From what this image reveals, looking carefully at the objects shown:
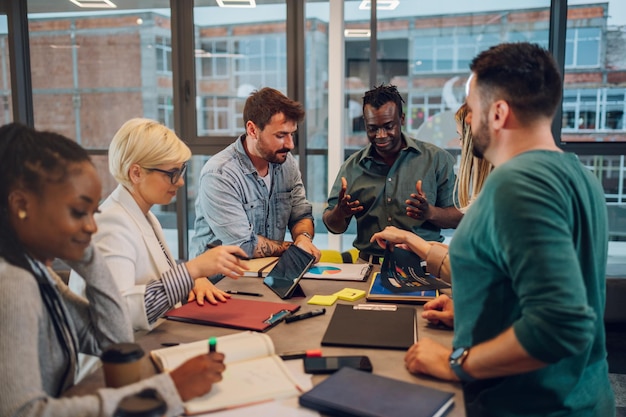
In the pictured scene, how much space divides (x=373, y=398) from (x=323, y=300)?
76 centimetres

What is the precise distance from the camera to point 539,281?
1035mm

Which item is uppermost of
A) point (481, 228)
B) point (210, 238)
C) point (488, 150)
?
point (488, 150)

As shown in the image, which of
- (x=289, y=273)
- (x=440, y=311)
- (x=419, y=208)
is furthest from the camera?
(x=419, y=208)

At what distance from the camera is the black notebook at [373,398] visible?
108cm

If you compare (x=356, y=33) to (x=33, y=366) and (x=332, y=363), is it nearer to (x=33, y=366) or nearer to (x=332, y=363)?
(x=332, y=363)

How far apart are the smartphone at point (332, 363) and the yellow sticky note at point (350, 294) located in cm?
55

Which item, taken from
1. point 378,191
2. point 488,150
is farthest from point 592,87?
point 488,150

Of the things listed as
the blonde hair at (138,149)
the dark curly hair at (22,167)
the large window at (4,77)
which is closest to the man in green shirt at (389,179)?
the blonde hair at (138,149)

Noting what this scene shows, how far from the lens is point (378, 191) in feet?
9.68

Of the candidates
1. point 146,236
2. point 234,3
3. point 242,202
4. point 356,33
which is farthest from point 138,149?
point 234,3

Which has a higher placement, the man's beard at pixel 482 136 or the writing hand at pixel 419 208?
the man's beard at pixel 482 136

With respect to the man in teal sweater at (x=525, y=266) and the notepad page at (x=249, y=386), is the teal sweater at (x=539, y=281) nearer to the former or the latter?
the man in teal sweater at (x=525, y=266)

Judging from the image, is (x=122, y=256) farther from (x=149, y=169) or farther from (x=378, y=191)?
(x=378, y=191)

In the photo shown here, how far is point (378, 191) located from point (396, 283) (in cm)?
100
